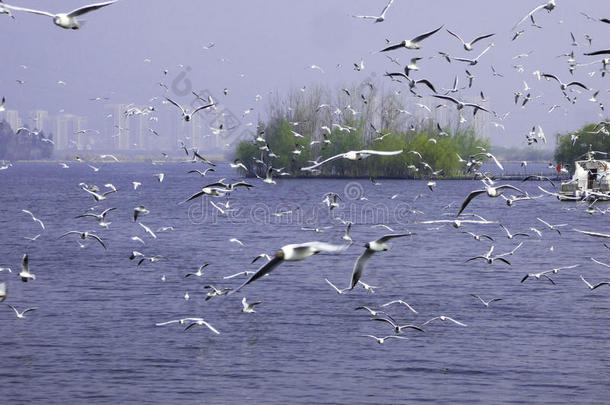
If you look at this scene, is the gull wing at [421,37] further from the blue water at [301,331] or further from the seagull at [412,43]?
the blue water at [301,331]

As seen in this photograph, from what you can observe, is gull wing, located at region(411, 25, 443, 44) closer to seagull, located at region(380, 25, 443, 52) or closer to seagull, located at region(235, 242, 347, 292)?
seagull, located at region(380, 25, 443, 52)

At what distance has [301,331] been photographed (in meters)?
29.7

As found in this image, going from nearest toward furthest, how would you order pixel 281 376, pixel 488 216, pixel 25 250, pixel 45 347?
pixel 281 376
pixel 45 347
pixel 25 250
pixel 488 216

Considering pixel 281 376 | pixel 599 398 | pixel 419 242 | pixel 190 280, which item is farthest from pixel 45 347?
pixel 419 242

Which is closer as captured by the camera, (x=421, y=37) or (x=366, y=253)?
Result: (x=366, y=253)

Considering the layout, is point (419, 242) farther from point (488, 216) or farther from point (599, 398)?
point (599, 398)

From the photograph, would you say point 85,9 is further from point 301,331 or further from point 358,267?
point 301,331

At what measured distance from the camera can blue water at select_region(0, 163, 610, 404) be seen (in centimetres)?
2417

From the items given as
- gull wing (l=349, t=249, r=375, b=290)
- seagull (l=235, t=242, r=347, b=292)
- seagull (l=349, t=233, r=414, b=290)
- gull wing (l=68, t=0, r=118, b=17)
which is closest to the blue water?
seagull (l=349, t=233, r=414, b=290)

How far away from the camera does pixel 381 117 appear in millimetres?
140250

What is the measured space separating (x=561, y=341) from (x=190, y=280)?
17.6 metres

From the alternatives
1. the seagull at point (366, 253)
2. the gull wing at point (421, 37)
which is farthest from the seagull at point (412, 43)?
the seagull at point (366, 253)

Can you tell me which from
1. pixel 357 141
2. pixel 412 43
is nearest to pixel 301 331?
pixel 412 43

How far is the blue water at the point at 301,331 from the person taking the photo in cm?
2417
